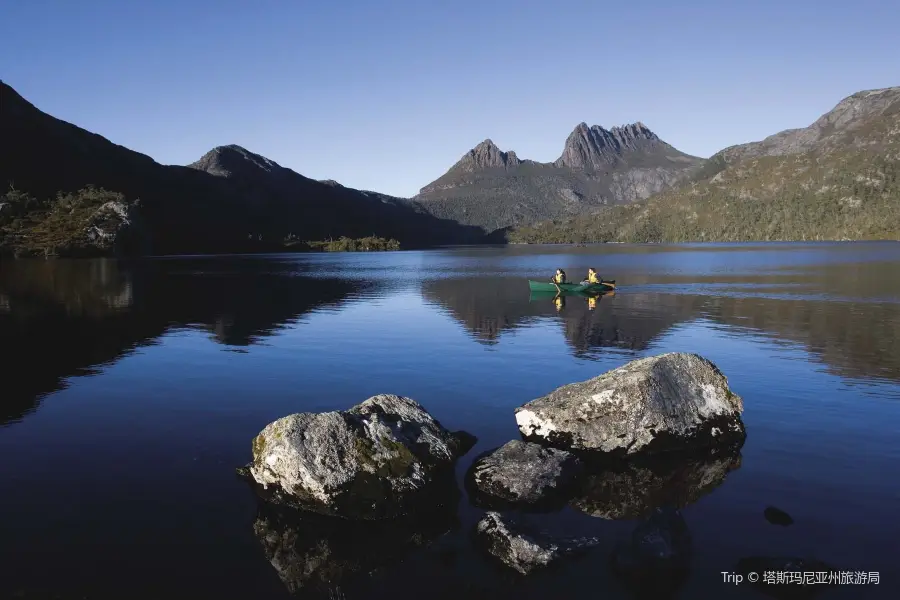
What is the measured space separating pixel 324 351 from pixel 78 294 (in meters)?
55.0

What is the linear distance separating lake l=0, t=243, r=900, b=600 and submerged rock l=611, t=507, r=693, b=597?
1.00ft

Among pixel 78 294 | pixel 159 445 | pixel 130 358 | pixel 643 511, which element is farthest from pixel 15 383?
pixel 78 294

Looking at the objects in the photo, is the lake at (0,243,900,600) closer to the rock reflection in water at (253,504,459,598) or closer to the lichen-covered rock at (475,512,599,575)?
the rock reflection in water at (253,504,459,598)

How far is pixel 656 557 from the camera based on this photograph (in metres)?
13.3

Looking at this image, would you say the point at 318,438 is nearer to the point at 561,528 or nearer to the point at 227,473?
the point at 227,473

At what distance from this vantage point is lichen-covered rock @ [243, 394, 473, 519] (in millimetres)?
16281

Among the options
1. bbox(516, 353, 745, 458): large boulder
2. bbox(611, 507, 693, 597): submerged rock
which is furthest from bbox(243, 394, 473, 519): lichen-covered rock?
bbox(611, 507, 693, 597): submerged rock

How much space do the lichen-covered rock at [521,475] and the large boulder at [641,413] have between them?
1.68 m

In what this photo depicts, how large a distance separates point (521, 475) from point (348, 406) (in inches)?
421

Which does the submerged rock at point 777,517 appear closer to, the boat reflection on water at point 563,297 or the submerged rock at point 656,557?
the submerged rock at point 656,557

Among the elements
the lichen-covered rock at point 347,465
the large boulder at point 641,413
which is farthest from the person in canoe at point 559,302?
the lichen-covered rock at point 347,465

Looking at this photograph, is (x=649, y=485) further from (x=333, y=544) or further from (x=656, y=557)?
(x=333, y=544)

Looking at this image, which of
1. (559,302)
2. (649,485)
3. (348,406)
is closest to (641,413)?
(649,485)

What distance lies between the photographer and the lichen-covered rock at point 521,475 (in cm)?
1689
